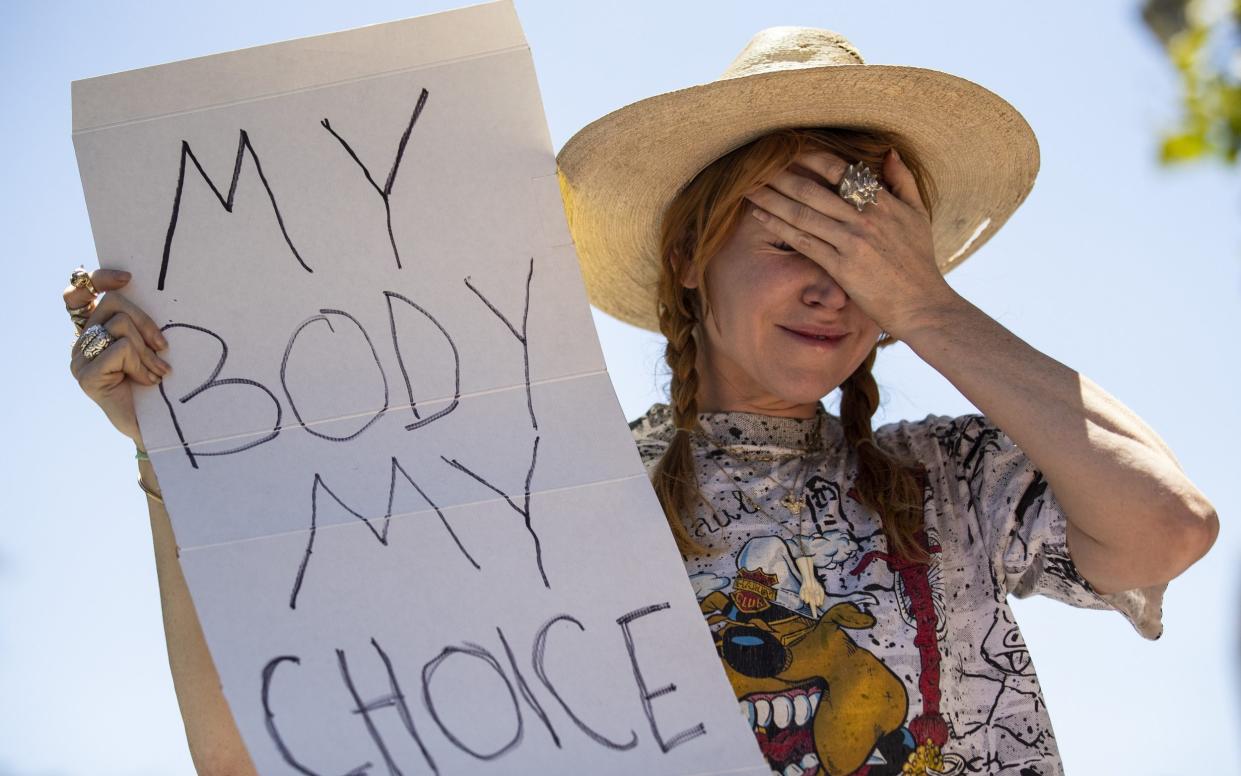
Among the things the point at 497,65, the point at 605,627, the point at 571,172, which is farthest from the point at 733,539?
the point at 497,65

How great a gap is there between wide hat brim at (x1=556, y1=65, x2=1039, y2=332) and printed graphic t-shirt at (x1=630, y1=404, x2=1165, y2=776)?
0.55m

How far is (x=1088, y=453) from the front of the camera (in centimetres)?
210

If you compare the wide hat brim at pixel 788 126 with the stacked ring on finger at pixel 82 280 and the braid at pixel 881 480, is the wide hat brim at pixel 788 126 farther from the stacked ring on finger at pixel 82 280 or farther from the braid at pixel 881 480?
the stacked ring on finger at pixel 82 280

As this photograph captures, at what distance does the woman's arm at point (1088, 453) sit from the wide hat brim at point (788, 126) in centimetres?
48

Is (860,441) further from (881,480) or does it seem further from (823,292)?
(823,292)

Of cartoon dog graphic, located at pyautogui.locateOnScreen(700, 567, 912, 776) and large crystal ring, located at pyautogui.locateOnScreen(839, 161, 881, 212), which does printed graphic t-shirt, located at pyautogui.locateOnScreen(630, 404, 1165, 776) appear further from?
large crystal ring, located at pyautogui.locateOnScreen(839, 161, 881, 212)

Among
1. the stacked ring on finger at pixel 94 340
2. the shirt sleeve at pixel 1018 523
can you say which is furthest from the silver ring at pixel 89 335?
the shirt sleeve at pixel 1018 523

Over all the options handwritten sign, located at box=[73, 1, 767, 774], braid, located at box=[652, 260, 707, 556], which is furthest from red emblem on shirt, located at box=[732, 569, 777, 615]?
handwritten sign, located at box=[73, 1, 767, 774]

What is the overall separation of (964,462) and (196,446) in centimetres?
145

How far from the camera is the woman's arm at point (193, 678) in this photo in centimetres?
220

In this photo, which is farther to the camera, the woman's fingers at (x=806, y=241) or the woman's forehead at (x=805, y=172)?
the woman's forehead at (x=805, y=172)

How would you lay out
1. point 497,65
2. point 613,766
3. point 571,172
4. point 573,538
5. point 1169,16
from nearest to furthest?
point 613,766 < point 573,538 < point 497,65 < point 1169,16 < point 571,172

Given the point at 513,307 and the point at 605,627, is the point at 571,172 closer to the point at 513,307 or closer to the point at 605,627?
the point at 513,307

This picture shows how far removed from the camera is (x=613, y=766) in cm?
185
